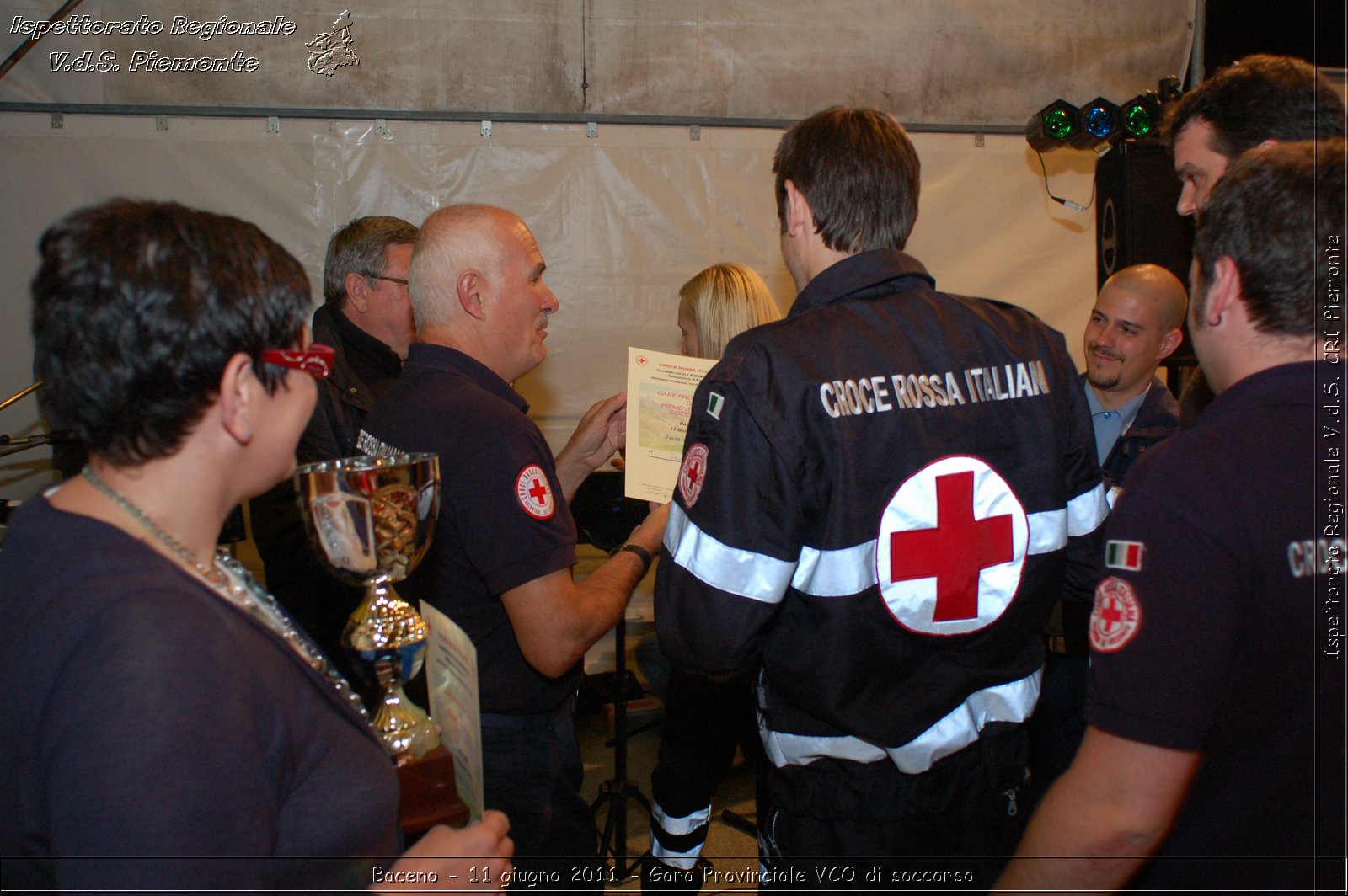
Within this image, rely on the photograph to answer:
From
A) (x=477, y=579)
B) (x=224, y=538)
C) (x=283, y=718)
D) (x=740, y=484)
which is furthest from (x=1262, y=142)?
(x=224, y=538)

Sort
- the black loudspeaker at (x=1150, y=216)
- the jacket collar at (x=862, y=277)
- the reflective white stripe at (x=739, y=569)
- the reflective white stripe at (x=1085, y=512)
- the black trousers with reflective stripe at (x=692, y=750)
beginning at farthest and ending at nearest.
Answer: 1. the black loudspeaker at (x=1150, y=216)
2. the black trousers with reflective stripe at (x=692, y=750)
3. the reflective white stripe at (x=1085, y=512)
4. the jacket collar at (x=862, y=277)
5. the reflective white stripe at (x=739, y=569)

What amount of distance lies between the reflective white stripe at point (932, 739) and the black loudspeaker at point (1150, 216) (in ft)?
8.75

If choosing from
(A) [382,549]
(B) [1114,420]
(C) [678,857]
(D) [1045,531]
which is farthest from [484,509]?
(B) [1114,420]

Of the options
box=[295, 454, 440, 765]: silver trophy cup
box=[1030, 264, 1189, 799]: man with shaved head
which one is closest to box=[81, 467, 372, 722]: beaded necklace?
box=[295, 454, 440, 765]: silver trophy cup

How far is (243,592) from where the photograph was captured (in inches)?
40.8

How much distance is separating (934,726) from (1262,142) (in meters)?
1.28

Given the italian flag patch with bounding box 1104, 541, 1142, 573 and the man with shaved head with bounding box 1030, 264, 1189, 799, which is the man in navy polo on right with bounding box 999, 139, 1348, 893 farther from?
the man with shaved head with bounding box 1030, 264, 1189, 799

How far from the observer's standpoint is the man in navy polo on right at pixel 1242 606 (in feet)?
3.27

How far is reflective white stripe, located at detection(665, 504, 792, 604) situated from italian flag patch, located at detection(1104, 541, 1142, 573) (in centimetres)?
49

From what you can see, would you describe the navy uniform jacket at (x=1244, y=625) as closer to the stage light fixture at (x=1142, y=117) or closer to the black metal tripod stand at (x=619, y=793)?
the black metal tripod stand at (x=619, y=793)

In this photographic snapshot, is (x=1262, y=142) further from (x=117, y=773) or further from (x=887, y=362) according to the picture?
(x=117, y=773)

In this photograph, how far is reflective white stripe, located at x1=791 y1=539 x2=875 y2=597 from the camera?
4.65 feet

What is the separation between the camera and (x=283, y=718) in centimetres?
88

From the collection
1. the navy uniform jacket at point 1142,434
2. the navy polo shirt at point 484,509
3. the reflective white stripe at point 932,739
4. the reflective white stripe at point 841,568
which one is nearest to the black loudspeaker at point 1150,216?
the navy uniform jacket at point 1142,434
